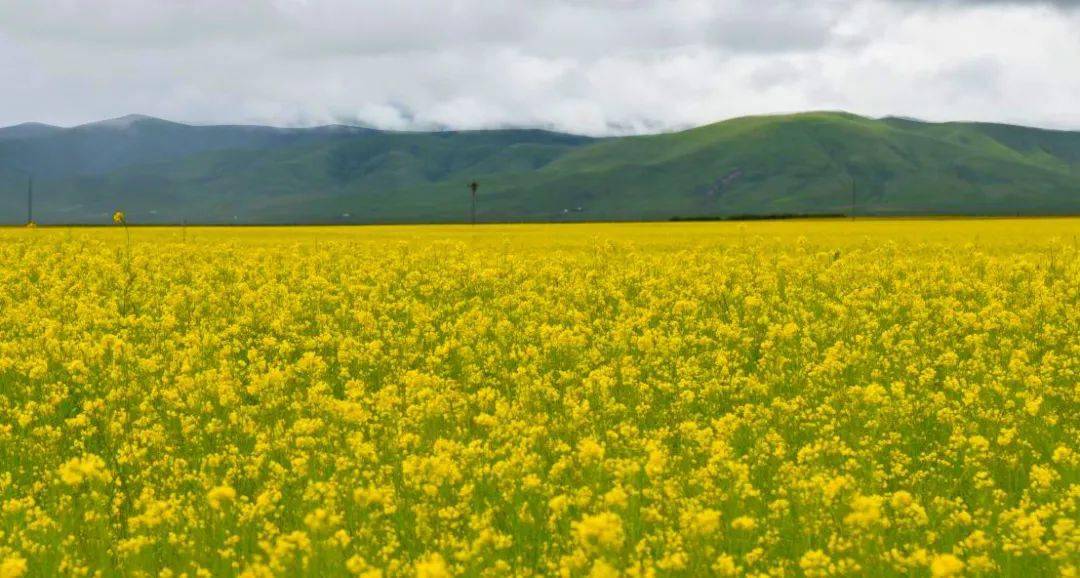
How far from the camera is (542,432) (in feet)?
28.9

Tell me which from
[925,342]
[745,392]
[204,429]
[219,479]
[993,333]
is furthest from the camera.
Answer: [993,333]

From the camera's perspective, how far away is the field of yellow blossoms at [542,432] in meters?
6.57

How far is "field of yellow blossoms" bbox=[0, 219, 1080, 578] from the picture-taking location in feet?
21.6

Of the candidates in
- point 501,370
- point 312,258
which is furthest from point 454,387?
point 312,258

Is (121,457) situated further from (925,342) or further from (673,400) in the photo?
(925,342)

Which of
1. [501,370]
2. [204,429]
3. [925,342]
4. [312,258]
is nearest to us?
[204,429]

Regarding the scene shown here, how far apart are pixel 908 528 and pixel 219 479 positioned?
5397mm

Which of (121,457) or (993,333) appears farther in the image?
(993,333)

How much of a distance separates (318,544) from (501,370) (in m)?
5.99

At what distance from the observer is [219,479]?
8258 millimetres

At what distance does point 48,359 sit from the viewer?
1244cm

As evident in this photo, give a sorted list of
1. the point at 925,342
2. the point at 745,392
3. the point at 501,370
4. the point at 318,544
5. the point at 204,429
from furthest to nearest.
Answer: the point at 925,342
the point at 501,370
the point at 745,392
the point at 204,429
the point at 318,544

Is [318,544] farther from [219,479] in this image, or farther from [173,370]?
[173,370]

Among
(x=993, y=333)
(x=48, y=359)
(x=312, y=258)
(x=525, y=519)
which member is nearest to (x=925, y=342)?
(x=993, y=333)
